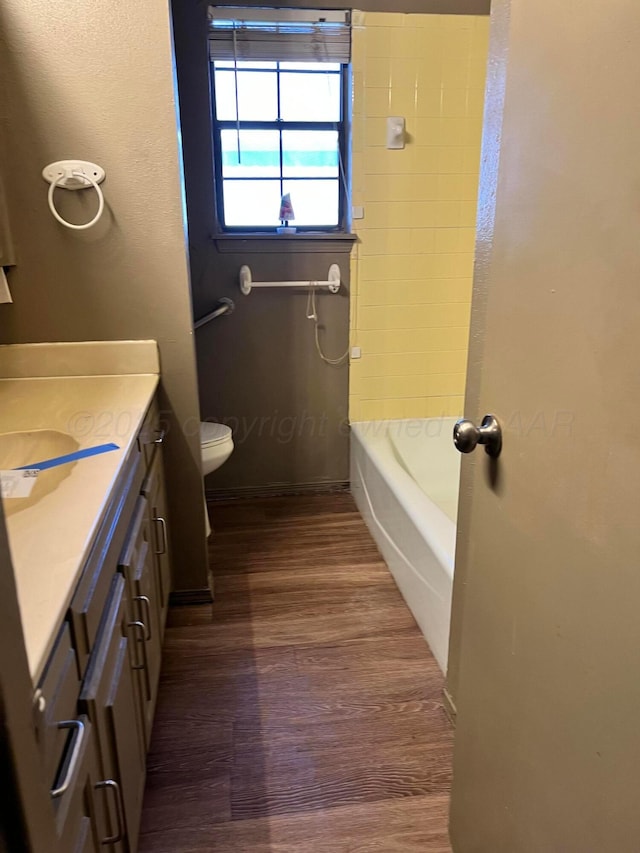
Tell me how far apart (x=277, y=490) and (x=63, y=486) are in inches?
84.1

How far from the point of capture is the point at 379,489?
9.16 ft

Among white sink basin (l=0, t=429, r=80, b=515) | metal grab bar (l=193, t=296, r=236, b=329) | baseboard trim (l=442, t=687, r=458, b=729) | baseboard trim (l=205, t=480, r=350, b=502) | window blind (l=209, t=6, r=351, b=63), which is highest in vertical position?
window blind (l=209, t=6, r=351, b=63)

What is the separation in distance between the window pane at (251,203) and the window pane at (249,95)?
29 cm

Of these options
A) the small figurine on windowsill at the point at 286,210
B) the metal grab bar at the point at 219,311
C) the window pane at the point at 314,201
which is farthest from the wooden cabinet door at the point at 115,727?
the window pane at the point at 314,201

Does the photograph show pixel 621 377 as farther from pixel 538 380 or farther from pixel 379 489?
pixel 379 489

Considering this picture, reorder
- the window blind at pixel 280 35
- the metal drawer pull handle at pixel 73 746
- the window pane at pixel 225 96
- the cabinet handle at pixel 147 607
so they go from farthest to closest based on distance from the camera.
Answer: the window pane at pixel 225 96
the window blind at pixel 280 35
the cabinet handle at pixel 147 607
the metal drawer pull handle at pixel 73 746

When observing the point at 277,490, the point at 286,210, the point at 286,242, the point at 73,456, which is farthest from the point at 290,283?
the point at 73,456

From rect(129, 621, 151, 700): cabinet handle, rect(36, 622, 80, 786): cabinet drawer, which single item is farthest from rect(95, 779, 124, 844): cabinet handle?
rect(129, 621, 151, 700): cabinet handle

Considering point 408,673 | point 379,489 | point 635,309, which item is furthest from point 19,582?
point 379,489

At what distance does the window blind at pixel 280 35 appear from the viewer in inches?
107

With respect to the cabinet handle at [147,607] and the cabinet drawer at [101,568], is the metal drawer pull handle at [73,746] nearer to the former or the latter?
the cabinet drawer at [101,568]

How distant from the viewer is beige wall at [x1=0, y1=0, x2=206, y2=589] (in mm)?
1858

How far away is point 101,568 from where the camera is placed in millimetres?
1191

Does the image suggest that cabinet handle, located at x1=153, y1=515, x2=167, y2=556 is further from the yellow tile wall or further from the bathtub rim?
the yellow tile wall
